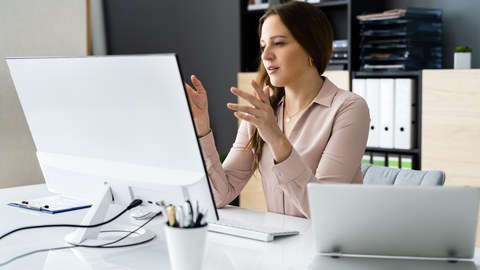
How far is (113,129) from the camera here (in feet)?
5.25

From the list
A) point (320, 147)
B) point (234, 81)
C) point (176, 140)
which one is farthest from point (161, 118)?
point (234, 81)

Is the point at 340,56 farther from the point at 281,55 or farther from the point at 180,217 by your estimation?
the point at 180,217

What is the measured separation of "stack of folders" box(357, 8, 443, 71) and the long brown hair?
1254 mm

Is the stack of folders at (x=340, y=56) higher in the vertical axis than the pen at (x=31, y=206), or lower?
higher

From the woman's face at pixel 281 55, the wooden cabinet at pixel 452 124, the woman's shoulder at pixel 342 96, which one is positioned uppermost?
the woman's face at pixel 281 55

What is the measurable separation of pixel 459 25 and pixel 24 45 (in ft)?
7.66

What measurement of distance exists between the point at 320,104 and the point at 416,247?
85 cm

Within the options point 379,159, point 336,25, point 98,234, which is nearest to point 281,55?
point 98,234

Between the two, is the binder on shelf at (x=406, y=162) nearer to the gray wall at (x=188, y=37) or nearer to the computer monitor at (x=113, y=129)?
the gray wall at (x=188, y=37)

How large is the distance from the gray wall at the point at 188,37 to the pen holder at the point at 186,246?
3057 millimetres

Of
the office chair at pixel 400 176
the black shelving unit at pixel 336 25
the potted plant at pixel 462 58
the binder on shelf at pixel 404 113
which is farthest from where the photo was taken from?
the black shelving unit at pixel 336 25

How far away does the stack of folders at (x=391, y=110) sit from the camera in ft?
11.2

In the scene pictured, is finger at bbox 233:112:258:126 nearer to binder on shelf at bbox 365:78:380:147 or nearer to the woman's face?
the woman's face

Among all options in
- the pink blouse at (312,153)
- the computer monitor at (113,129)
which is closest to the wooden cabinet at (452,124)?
the pink blouse at (312,153)
